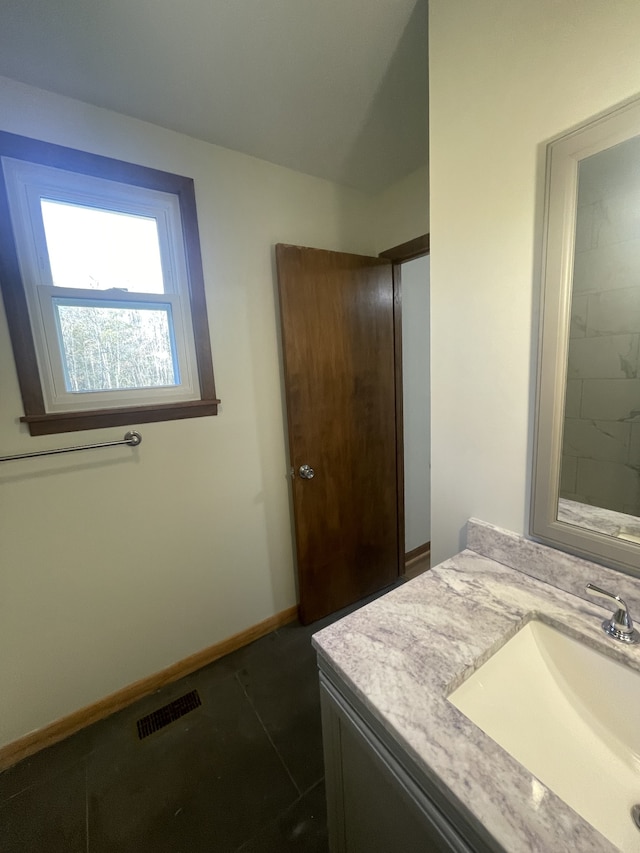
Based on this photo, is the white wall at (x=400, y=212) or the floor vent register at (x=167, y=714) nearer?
the floor vent register at (x=167, y=714)

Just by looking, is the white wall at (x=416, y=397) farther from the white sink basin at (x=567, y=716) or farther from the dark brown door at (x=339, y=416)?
the white sink basin at (x=567, y=716)

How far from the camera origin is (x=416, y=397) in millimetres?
2277

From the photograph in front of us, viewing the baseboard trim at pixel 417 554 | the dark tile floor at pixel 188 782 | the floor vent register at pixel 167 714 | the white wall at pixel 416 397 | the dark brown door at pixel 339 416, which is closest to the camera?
the dark tile floor at pixel 188 782

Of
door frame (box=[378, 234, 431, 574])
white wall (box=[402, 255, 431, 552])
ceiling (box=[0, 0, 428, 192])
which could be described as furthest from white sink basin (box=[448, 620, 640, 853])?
ceiling (box=[0, 0, 428, 192])

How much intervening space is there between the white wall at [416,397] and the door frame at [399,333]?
0.11 metres

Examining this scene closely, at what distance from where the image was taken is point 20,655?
1.26 metres

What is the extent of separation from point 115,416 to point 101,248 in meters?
0.65

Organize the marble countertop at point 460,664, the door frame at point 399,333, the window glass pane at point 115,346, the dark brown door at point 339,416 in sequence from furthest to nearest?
1. the door frame at point 399,333
2. the dark brown door at point 339,416
3. the window glass pane at point 115,346
4. the marble countertop at point 460,664

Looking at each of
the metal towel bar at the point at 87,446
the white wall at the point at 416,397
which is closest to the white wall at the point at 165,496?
the metal towel bar at the point at 87,446

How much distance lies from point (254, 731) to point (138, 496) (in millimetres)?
1062

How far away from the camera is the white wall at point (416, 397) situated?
215cm

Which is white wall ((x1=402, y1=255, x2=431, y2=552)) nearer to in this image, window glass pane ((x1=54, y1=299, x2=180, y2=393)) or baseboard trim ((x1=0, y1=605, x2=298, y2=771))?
baseboard trim ((x1=0, y1=605, x2=298, y2=771))

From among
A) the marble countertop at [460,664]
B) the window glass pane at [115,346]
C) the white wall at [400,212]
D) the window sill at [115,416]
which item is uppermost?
the white wall at [400,212]

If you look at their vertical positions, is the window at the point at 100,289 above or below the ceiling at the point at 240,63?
below
